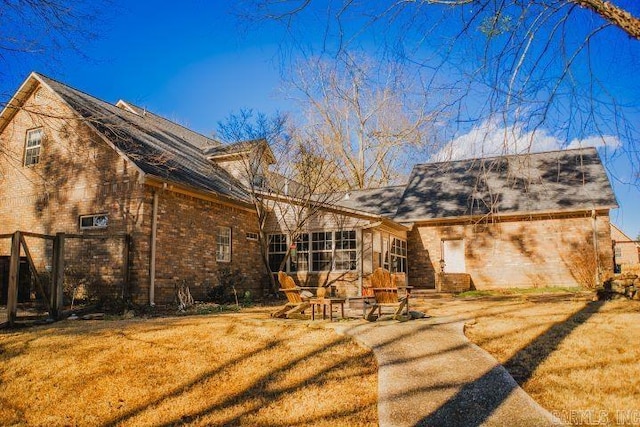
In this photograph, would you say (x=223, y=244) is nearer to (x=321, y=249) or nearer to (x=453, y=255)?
(x=321, y=249)

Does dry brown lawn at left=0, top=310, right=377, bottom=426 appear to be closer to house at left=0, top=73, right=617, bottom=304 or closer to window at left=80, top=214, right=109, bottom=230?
house at left=0, top=73, right=617, bottom=304

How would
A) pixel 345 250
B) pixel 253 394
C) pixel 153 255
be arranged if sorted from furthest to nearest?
pixel 345 250, pixel 153 255, pixel 253 394

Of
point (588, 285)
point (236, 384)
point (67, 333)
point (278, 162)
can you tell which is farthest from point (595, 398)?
point (278, 162)

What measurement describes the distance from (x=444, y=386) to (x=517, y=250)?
14.4m

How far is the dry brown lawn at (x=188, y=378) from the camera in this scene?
4.91 metres

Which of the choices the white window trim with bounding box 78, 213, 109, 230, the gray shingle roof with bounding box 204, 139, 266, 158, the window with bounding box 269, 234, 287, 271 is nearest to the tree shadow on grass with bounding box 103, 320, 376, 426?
the white window trim with bounding box 78, 213, 109, 230

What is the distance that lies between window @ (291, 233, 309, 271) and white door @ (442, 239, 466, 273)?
19.5 feet

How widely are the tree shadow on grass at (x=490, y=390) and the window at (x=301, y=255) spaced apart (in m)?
11.0

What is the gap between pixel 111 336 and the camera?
7793 millimetres

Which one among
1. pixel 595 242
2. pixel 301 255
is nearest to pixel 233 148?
pixel 301 255

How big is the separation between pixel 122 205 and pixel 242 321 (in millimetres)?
5890

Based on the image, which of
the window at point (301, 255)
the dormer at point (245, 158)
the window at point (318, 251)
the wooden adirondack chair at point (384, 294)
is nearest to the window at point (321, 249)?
the window at point (318, 251)

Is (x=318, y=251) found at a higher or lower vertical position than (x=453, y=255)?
higher

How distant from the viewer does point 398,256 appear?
1848cm
